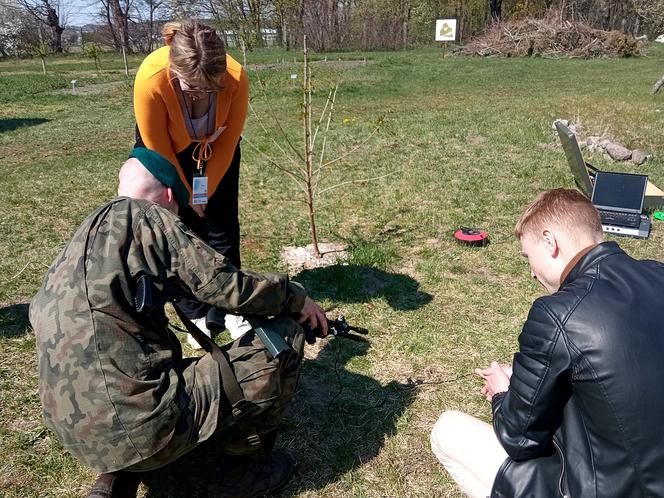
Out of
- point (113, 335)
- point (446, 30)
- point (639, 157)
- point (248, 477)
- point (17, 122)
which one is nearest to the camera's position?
point (113, 335)

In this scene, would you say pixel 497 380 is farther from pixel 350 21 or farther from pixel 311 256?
pixel 350 21

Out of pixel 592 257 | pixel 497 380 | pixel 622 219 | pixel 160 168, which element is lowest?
pixel 622 219

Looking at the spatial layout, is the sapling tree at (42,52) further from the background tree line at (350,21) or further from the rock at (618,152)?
the rock at (618,152)

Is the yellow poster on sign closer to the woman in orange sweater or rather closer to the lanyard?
the woman in orange sweater

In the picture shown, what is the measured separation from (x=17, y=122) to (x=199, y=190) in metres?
11.0

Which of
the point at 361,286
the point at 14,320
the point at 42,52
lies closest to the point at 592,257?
the point at 361,286

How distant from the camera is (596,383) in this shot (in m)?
1.44

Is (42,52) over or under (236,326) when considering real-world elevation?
over

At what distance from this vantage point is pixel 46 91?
1703 centimetres

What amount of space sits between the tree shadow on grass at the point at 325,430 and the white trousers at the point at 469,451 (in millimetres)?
598

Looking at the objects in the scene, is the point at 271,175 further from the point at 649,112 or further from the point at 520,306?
the point at 649,112

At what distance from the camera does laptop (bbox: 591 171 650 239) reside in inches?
204

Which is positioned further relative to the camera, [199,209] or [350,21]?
[350,21]

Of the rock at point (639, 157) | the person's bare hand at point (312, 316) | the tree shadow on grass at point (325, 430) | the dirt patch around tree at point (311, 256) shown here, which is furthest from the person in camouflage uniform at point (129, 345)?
the rock at point (639, 157)
